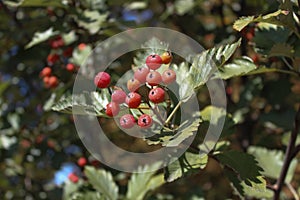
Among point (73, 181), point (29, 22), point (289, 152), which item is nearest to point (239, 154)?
point (289, 152)

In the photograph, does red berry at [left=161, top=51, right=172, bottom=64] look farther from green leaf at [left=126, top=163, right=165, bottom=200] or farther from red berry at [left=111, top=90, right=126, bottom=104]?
green leaf at [left=126, top=163, right=165, bottom=200]

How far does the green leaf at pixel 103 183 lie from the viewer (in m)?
2.03

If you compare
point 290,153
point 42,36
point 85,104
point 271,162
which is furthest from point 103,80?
point 271,162

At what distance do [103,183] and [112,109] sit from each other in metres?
0.78

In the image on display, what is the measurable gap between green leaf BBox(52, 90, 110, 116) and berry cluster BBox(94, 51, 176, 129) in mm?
57

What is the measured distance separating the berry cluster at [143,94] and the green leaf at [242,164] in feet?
1.09

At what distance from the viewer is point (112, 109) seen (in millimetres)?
1330

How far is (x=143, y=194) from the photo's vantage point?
6.63 feet

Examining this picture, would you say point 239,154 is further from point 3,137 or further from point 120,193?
point 3,137

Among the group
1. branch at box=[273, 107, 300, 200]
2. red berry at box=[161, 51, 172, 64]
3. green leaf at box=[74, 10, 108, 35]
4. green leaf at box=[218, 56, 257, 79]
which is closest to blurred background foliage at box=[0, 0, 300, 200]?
green leaf at box=[74, 10, 108, 35]

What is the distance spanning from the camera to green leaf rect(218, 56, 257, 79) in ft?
5.42

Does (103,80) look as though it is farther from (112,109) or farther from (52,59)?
(52,59)

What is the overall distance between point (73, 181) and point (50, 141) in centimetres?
31

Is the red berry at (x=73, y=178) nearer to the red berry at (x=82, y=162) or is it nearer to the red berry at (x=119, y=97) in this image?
the red berry at (x=82, y=162)
